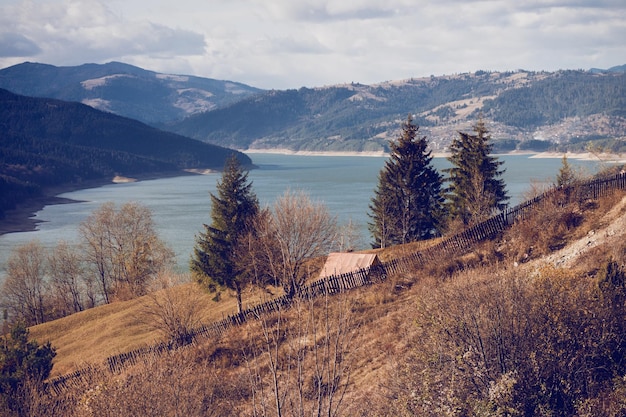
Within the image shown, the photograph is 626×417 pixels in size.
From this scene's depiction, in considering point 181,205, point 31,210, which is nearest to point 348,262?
point 181,205

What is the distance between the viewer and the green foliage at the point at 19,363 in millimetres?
24641

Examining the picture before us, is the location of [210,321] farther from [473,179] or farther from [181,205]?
[181,205]

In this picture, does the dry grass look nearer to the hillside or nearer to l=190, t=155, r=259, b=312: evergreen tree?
l=190, t=155, r=259, b=312: evergreen tree

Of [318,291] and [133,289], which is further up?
[318,291]

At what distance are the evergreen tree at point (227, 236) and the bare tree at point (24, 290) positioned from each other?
29.1 meters

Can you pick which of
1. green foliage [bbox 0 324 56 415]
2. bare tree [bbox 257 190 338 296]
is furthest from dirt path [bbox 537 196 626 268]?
green foliage [bbox 0 324 56 415]

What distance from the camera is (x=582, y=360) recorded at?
49.2 ft

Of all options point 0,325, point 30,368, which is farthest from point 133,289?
point 30,368

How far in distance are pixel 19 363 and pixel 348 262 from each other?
18743 millimetres

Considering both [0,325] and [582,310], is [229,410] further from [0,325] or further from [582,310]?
[0,325]

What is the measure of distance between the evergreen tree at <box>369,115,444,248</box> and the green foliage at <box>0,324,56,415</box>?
31916 mm

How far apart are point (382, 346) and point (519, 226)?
1165cm

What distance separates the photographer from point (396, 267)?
95.0 ft

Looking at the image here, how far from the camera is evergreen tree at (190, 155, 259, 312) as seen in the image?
39531 mm
